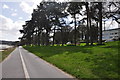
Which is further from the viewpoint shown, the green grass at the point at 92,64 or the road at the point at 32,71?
the road at the point at 32,71

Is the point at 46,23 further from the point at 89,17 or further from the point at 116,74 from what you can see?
the point at 116,74

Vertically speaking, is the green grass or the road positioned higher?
the green grass

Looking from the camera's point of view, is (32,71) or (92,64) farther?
(92,64)

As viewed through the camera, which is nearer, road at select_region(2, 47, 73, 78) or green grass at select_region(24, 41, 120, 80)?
green grass at select_region(24, 41, 120, 80)

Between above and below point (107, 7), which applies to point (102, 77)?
below

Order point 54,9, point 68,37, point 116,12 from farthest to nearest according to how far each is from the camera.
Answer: point 68,37 < point 54,9 < point 116,12

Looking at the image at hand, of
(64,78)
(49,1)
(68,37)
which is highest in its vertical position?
(49,1)

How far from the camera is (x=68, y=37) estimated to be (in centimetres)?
8669

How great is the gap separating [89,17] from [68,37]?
53.4 meters

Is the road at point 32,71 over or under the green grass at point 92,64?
under

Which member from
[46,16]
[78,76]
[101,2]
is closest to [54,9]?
[46,16]

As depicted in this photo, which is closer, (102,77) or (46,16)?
(102,77)

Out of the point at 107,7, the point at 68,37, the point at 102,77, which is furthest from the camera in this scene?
the point at 68,37

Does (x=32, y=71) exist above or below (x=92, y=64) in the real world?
below
